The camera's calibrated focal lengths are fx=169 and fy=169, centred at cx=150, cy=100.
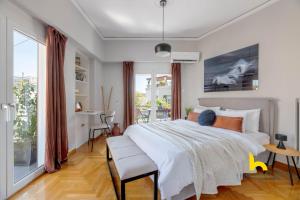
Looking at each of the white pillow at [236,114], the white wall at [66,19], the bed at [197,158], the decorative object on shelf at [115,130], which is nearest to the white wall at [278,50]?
the white pillow at [236,114]

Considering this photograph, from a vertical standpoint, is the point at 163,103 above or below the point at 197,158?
above

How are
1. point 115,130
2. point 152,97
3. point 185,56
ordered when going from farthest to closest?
point 152,97, point 115,130, point 185,56

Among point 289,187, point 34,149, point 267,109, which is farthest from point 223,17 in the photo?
point 34,149

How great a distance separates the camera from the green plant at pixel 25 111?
2240 millimetres

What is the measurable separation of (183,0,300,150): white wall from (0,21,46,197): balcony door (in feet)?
12.4

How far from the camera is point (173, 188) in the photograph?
5.71ft

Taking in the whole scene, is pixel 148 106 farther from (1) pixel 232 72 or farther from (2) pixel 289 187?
(2) pixel 289 187

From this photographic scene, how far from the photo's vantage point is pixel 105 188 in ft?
7.29

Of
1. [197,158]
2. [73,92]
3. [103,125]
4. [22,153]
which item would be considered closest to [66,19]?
[73,92]

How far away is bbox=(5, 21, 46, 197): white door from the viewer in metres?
2.03

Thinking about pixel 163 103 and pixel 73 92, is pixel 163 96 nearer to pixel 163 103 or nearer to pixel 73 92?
pixel 163 103

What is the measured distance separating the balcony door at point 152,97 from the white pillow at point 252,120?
250 cm

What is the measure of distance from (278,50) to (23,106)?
4.11 metres

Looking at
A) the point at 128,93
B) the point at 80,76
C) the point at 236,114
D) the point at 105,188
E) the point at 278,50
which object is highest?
the point at 278,50
